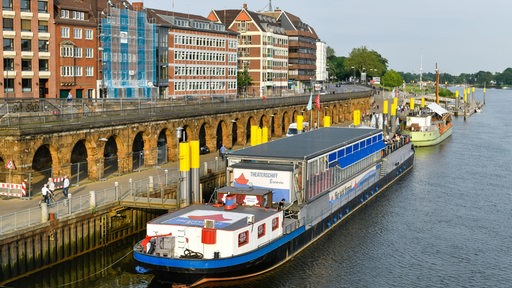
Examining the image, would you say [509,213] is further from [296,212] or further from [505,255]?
[296,212]

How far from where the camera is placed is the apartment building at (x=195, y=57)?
350 ft

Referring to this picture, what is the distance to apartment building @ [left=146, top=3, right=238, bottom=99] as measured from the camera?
107m

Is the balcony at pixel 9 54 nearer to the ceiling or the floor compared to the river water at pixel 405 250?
nearer to the ceiling

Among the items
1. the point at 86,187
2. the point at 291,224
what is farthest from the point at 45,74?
the point at 291,224

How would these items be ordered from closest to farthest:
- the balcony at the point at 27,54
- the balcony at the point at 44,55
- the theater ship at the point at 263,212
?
1. the theater ship at the point at 263,212
2. the balcony at the point at 27,54
3. the balcony at the point at 44,55

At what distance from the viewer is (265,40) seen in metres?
145

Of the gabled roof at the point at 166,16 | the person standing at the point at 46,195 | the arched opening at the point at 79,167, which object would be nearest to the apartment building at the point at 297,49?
the gabled roof at the point at 166,16

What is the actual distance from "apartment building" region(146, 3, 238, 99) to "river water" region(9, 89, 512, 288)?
1860 inches

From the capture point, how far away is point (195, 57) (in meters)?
114

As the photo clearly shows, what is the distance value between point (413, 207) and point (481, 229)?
9115 millimetres

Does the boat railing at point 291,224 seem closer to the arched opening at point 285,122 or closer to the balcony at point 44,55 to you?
the balcony at point 44,55

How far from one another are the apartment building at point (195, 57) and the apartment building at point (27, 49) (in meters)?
22.2

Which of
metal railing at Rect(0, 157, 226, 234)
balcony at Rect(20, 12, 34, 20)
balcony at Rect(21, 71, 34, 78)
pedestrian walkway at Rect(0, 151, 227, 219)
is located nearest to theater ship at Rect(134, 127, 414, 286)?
metal railing at Rect(0, 157, 226, 234)

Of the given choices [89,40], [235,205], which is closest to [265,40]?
[89,40]
